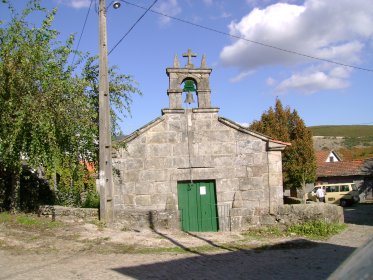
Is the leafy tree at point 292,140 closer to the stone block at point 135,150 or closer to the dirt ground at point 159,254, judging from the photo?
the dirt ground at point 159,254

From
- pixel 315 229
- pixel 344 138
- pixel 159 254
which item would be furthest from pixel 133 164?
pixel 344 138

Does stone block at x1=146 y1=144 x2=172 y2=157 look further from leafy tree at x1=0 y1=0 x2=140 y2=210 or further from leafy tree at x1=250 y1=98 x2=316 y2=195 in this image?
leafy tree at x1=250 y1=98 x2=316 y2=195

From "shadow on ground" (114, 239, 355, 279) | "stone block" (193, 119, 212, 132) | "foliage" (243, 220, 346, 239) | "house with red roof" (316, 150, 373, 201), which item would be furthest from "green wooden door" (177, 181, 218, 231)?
"house with red roof" (316, 150, 373, 201)

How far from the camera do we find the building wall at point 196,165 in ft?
48.3

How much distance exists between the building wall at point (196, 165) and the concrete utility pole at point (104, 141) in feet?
5.25

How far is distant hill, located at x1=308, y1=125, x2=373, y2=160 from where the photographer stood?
81550 mm

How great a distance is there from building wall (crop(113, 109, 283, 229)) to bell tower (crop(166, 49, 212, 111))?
0.42m

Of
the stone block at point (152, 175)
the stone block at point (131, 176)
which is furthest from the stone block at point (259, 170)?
the stone block at point (131, 176)

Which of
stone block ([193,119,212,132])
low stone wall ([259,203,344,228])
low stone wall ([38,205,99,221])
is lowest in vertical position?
low stone wall ([259,203,344,228])

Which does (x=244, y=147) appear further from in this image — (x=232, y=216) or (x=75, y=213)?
(x=75, y=213)

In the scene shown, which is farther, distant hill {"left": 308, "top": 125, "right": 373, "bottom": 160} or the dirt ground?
distant hill {"left": 308, "top": 125, "right": 373, "bottom": 160}

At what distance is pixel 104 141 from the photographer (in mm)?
13070

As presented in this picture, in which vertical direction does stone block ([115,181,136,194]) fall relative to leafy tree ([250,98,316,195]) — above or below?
below

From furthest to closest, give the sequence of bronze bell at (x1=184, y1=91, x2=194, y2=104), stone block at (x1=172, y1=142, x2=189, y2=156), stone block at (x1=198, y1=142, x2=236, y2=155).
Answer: bronze bell at (x1=184, y1=91, x2=194, y2=104), stone block at (x1=198, y1=142, x2=236, y2=155), stone block at (x1=172, y1=142, x2=189, y2=156)
